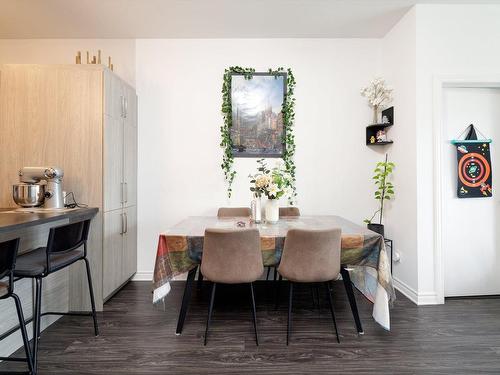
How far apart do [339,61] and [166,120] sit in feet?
7.47

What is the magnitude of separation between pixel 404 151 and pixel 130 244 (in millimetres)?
3228

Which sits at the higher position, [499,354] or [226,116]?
[226,116]

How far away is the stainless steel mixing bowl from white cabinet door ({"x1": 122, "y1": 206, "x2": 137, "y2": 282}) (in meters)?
0.84

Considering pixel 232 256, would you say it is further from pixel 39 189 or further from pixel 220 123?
pixel 220 123

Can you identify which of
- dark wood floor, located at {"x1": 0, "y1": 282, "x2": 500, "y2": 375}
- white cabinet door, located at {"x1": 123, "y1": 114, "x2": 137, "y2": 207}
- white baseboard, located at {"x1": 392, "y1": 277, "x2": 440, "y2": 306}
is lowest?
dark wood floor, located at {"x1": 0, "y1": 282, "x2": 500, "y2": 375}

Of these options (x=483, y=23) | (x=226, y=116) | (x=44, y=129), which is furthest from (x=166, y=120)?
(x=483, y=23)

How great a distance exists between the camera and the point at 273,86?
348 centimetres

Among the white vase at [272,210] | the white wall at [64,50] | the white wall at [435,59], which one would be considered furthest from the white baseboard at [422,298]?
the white wall at [64,50]

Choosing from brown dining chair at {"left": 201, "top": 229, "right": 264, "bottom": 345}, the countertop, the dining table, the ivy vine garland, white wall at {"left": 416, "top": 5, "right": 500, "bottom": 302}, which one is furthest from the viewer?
the ivy vine garland

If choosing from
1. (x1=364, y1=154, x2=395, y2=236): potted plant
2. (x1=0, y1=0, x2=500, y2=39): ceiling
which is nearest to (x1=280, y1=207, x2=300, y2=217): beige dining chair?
(x1=364, y1=154, x2=395, y2=236): potted plant

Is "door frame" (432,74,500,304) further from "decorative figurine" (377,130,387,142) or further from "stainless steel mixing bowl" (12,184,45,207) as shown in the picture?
"stainless steel mixing bowl" (12,184,45,207)

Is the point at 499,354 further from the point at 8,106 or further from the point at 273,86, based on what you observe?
the point at 8,106

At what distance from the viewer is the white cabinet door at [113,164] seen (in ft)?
8.75

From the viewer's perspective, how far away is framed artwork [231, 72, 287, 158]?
11.4 ft
